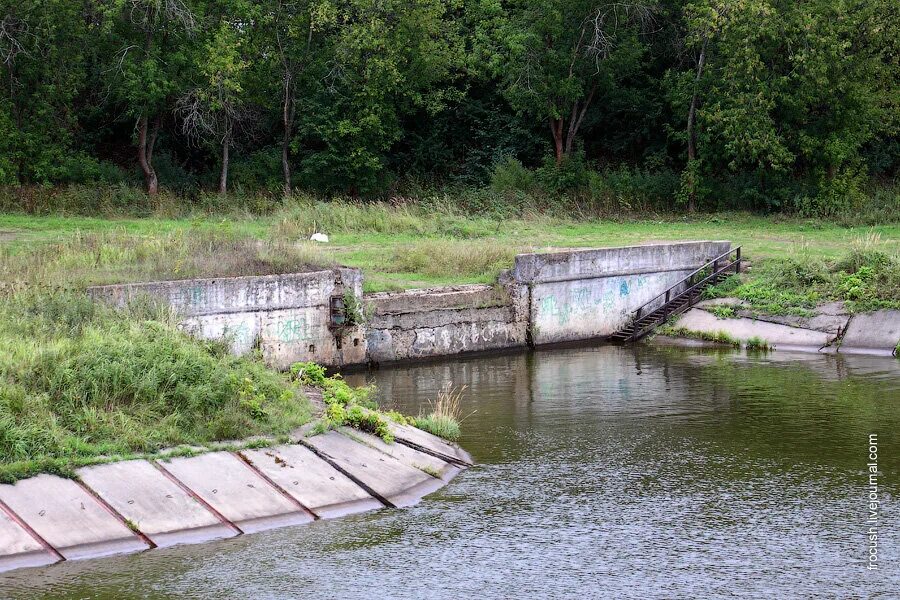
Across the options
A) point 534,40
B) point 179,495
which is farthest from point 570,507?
point 534,40

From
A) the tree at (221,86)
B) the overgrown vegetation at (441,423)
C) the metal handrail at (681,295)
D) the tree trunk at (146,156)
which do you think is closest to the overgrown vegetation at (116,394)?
the overgrown vegetation at (441,423)

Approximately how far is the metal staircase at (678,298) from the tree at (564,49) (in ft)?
39.1

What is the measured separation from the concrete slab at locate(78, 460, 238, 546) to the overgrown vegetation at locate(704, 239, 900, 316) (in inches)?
618

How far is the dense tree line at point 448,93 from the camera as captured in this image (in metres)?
32.2

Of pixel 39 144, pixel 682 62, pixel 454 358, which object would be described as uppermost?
pixel 682 62

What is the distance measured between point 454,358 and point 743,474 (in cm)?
953

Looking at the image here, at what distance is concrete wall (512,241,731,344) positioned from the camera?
23.3m

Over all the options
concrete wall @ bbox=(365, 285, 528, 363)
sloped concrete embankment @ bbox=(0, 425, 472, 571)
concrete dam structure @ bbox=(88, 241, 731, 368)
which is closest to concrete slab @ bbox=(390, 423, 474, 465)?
sloped concrete embankment @ bbox=(0, 425, 472, 571)

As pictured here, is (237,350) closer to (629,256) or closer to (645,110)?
(629,256)

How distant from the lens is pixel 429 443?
13930mm

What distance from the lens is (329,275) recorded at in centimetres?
2022

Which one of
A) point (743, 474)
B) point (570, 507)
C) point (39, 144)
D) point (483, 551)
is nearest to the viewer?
point (483, 551)

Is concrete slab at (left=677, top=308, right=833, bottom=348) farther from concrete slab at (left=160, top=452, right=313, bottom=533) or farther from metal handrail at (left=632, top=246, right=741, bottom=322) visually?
concrete slab at (left=160, top=452, right=313, bottom=533)

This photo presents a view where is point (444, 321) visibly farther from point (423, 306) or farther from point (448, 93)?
point (448, 93)
